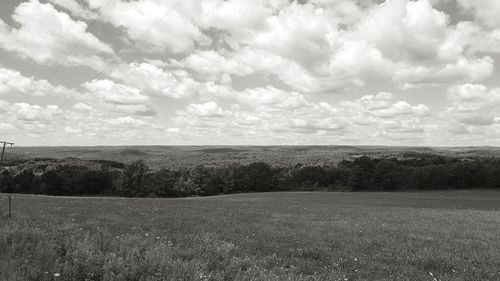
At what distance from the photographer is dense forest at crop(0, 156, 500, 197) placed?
10000cm

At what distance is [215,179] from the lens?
10894 centimetres

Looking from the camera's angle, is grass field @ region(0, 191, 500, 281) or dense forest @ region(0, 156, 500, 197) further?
dense forest @ region(0, 156, 500, 197)

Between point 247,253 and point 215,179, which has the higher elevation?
point 247,253

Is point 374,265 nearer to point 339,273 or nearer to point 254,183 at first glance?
point 339,273

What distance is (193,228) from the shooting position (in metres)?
19.0

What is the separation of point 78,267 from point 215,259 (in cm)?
372

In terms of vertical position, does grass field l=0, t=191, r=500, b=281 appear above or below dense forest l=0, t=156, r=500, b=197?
above

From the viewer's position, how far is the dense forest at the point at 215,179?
328 feet

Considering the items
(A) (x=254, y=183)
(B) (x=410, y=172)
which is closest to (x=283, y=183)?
(A) (x=254, y=183)

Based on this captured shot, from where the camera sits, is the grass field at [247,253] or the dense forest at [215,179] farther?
the dense forest at [215,179]

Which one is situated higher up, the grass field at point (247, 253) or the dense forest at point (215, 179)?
the grass field at point (247, 253)

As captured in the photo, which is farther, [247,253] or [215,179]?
[215,179]

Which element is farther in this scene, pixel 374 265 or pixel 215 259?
pixel 374 265

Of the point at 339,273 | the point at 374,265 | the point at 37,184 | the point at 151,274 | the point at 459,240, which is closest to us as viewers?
the point at 151,274
